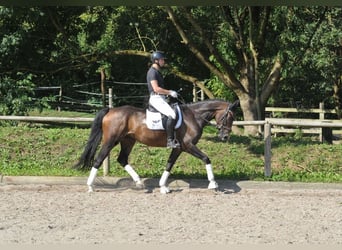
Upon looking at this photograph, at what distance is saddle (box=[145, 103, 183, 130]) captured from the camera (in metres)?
8.61

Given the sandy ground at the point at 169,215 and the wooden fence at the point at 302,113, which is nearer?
the sandy ground at the point at 169,215

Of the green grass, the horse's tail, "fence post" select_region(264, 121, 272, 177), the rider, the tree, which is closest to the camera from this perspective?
the rider

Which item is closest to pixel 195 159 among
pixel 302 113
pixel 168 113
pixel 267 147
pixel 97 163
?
pixel 267 147

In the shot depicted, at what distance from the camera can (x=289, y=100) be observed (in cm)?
2334

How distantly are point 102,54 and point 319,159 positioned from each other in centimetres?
722

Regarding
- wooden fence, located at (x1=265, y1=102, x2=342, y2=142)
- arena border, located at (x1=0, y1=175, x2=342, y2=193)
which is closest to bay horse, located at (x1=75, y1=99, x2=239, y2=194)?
arena border, located at (x1=0, y1=175, x2=342, y2=193)

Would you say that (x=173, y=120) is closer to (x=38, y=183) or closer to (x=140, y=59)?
(x=38, y=183)

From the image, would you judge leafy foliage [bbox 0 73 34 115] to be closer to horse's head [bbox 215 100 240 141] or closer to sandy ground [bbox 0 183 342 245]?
sandy ground [bbox 0 183 342 245]

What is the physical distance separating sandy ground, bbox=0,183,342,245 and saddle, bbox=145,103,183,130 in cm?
113

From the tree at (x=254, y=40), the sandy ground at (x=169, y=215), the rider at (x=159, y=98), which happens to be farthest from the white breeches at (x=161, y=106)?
the tree at (x=254, y=40)

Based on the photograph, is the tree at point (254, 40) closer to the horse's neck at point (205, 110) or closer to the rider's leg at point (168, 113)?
the horse's neck at point (205, 110)

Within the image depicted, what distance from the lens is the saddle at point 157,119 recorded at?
861 centimetres

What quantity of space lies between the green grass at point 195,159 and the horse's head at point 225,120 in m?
1.17

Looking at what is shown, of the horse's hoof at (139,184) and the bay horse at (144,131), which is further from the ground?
the bay horse at (144,131)
